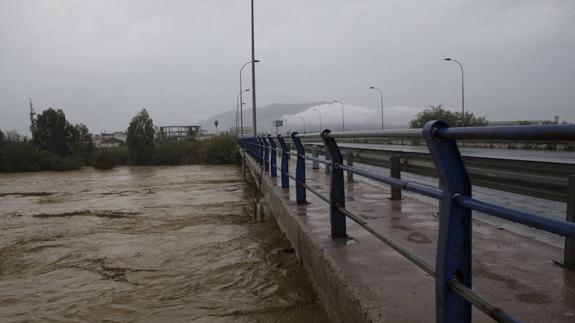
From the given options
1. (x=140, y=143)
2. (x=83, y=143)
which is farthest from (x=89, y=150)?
(x=140, y=143)

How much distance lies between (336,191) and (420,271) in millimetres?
1089

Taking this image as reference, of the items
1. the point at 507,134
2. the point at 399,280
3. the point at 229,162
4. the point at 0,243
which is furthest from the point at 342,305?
the point at 229,162

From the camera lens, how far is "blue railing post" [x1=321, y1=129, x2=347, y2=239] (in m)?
4.13

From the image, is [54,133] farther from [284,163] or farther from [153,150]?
[284,163]

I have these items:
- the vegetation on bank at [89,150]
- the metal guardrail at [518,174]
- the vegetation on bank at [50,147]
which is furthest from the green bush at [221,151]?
the metal guardrail at [518,174]

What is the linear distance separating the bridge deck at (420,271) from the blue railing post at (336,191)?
125 mm

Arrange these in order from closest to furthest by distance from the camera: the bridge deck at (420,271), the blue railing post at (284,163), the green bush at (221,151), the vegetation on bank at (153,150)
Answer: the bridge deck at (420,271), the blue railing post at (284,163), the green bush at (221,151), the vegetation on bank at (153,150)

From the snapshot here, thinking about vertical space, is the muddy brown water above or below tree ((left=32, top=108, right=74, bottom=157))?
below

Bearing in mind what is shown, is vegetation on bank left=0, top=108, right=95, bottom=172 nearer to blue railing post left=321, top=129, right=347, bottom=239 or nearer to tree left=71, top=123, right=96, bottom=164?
tree left=71, top=123, right=96, bottom=164

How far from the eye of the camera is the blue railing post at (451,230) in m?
1.85

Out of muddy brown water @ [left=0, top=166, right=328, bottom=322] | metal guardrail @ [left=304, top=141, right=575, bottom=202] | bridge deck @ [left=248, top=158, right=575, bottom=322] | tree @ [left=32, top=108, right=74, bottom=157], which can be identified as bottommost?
muddy brown water @ [left=0, top=166, right=328, bottom=322]

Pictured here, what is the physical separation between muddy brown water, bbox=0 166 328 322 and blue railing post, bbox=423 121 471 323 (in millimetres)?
1980

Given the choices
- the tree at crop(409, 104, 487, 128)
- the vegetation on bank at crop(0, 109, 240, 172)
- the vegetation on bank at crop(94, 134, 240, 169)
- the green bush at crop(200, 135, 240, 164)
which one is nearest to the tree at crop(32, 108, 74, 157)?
the vegetation on bank at crop(0, 109, 240, 172)

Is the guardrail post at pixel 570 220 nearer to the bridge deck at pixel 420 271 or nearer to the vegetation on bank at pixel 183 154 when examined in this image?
the bridge deck at pixel 420 271
